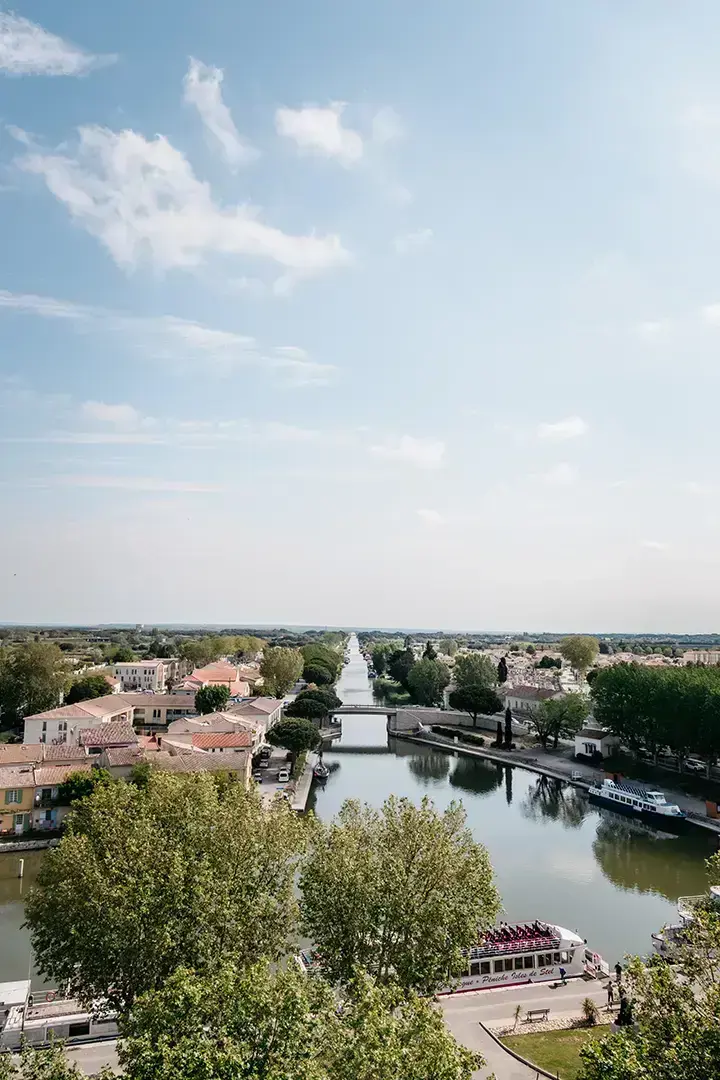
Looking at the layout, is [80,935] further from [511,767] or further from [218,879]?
[511,767]

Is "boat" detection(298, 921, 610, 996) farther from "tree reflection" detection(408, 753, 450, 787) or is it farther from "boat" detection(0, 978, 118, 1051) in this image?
"tree reflection" detection(408, 753, 450, 787)

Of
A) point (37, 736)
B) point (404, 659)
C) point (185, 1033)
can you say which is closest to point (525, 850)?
point (185, 1033)

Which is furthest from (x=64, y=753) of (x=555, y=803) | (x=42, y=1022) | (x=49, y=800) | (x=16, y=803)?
(x=555, y=803)

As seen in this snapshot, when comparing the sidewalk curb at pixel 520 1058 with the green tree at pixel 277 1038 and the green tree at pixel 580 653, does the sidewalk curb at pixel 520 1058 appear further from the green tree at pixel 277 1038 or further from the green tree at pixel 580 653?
the green tree at pixel 580 653

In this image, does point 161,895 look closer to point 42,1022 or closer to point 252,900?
point 252,900

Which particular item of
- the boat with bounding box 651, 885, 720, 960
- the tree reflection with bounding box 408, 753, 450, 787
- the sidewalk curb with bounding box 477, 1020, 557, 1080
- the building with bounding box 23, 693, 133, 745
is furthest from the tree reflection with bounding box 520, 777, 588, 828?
the building with bounding box 23, 693, 133, 745
